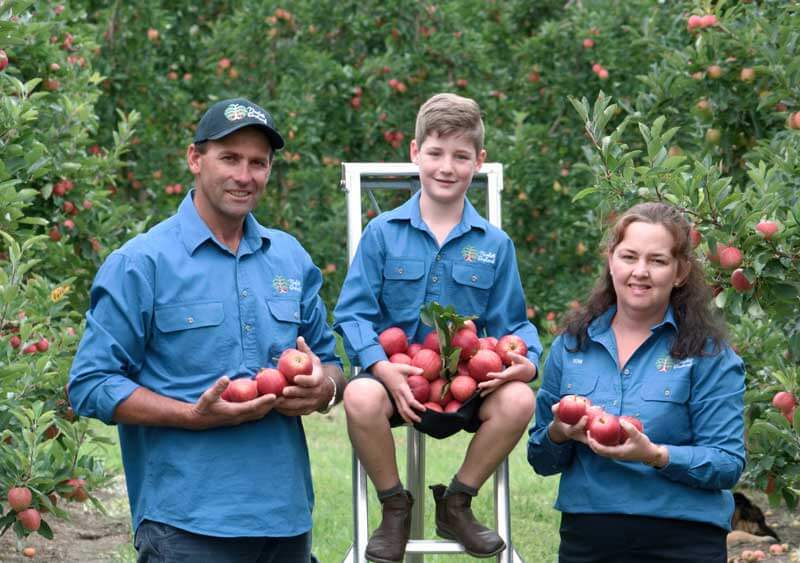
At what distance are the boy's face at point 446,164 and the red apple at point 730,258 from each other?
2.45 ft

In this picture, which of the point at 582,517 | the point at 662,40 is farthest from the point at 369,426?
the point at 662,40

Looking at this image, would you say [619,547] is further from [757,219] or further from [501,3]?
[501,3]

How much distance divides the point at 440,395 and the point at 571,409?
419mm

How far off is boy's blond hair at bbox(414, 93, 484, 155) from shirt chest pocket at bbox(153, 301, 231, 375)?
0.88 m

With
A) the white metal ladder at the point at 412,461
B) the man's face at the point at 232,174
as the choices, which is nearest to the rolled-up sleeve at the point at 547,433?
the white metal ladder at the point at 412,461

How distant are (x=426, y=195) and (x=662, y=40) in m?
4.65

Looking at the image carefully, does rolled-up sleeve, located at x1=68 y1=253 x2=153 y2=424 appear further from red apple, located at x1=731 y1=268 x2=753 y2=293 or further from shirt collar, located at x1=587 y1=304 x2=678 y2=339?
red apple, located at x1=731 y1=268 x2=753 y2=293

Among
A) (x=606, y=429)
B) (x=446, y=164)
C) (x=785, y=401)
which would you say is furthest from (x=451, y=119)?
(x=785, y=401)

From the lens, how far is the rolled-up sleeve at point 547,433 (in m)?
3.42

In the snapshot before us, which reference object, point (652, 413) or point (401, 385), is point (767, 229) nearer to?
point (652, 413)

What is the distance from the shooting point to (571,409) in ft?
10.6

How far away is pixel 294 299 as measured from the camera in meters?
3.31

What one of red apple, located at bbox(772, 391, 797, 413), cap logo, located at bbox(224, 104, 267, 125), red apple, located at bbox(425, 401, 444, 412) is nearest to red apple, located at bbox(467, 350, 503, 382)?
red apple, located at bbox(425, 401, 444, 412)

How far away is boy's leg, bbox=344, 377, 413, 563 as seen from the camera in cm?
347
